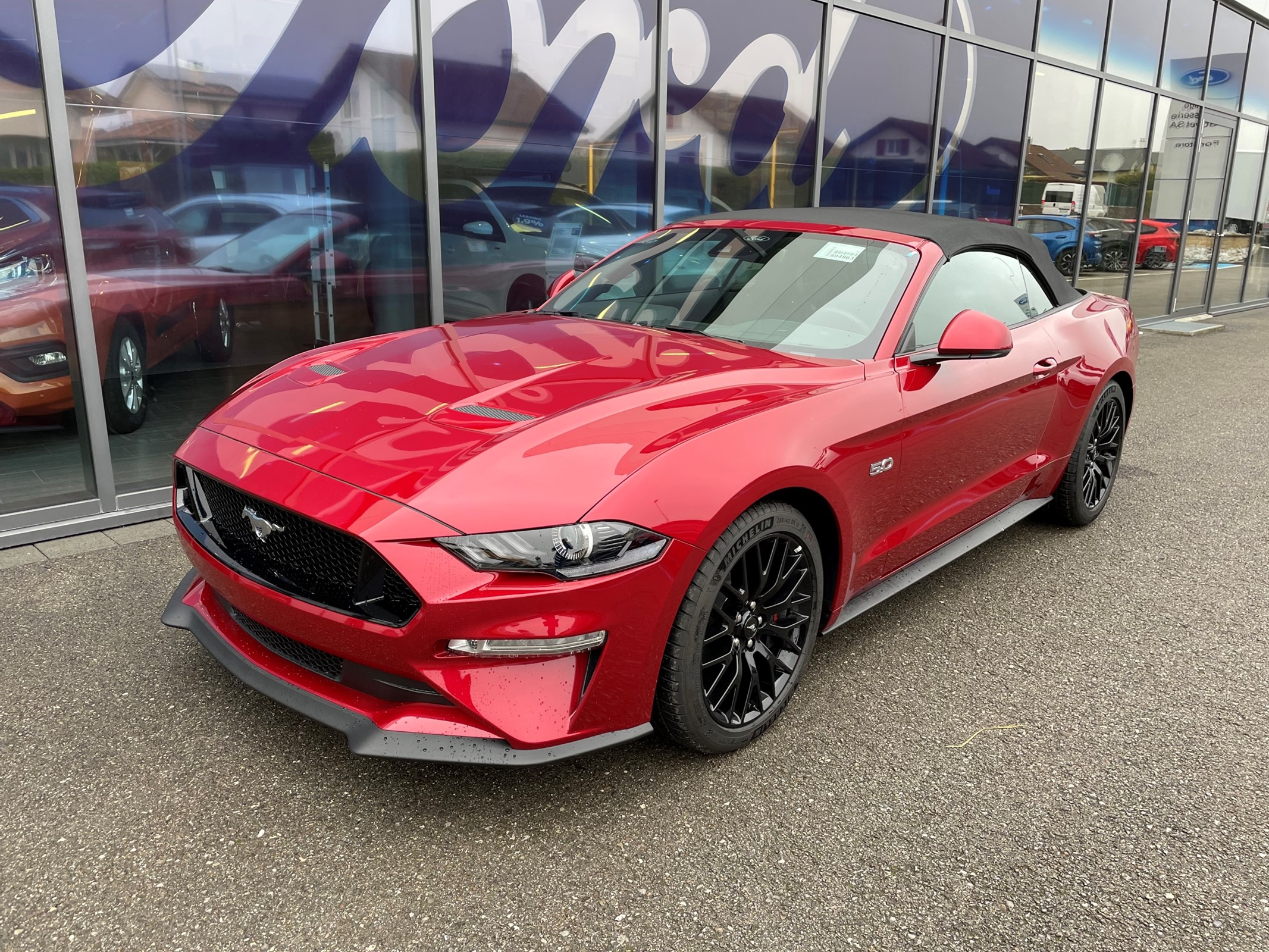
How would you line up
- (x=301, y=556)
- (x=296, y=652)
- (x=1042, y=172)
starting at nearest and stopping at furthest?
(x=301, y=556), (x=296, y=652), (x=1042, y=172)

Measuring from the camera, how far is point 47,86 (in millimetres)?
4156

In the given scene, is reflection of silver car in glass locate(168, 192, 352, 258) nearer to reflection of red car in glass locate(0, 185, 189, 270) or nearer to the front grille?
reflection of red car in glass locate(0, 185, 189, 270)

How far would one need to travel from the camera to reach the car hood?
2156mm

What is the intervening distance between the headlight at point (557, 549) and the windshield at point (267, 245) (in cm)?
370

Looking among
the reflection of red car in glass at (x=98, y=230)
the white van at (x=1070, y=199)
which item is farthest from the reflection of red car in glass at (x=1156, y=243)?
the reflection of red car in glass at (x=98, y=230)

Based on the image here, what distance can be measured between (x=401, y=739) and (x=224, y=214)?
12.6 ft

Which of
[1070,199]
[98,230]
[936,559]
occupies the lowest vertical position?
[936,559]

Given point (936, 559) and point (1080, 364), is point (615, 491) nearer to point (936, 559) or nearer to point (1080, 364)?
point (936, 559)

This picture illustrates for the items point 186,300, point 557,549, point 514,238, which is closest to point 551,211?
point 514,238

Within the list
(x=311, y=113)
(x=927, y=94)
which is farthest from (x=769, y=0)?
(x=311, y=113)

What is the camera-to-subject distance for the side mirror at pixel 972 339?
3018mm

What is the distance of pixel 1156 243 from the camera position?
46.1 feet

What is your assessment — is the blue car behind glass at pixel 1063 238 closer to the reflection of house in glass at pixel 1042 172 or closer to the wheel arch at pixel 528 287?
the reflection of house in glass at pixel 1042 172

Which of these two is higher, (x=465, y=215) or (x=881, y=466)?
(x=465, y=215)
